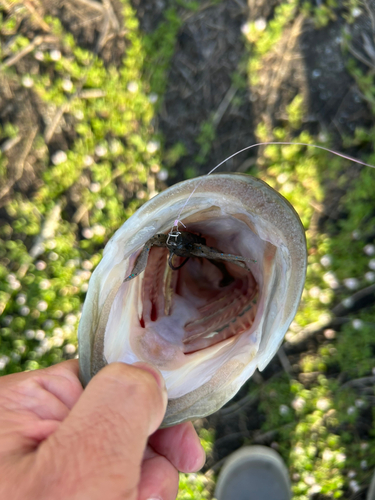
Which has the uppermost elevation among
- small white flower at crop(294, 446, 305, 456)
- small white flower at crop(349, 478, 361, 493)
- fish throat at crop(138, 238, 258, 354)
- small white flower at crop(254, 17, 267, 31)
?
small white flower at crop(254, 17, 267, 31)

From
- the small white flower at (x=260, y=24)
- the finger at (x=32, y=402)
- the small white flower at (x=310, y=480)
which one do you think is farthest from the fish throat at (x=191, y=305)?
the small white flower at (x=310, y=480)

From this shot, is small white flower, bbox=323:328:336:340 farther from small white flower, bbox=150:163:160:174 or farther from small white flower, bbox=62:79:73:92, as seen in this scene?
small white flower, bbox=62:79:73:92

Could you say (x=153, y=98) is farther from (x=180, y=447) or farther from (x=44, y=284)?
(x=180, y=447)

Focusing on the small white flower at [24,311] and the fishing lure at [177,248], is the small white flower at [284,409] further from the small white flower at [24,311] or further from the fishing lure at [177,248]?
the small white flower at [24,311]

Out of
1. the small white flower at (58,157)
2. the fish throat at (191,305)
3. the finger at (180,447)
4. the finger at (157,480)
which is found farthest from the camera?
the small white flower at (58,157)

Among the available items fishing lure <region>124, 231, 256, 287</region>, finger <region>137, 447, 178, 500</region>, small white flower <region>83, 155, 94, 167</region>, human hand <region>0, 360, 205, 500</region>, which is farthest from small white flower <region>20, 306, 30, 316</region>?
fishing lure <region>124, 231, 256, 287</region>

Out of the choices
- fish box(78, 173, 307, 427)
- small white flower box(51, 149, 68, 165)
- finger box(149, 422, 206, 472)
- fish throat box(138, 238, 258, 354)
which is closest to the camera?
fish box(78, 173, 307, 427)

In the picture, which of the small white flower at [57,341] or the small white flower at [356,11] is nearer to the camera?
the small white flower at [356,11]
